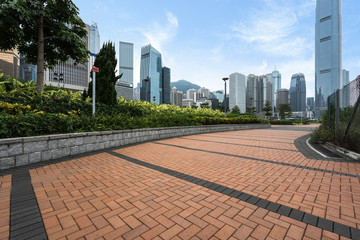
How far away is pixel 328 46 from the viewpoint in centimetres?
14112

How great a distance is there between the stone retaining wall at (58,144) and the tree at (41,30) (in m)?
4.83

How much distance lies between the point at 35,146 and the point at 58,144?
0.55 m

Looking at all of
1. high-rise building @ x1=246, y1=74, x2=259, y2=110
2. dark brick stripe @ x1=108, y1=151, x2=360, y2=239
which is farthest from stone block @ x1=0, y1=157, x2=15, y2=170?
high-rise building @ x1=246, y1=74, x2=259, y2=110

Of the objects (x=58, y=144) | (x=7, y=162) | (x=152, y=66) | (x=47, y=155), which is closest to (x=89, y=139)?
(x=58, y=144)

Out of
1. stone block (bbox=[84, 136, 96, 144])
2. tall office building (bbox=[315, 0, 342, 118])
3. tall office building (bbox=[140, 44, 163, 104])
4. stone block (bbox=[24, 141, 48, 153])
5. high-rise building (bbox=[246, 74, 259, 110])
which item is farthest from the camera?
tall office building (bbox=[140, 44, 163, 104])

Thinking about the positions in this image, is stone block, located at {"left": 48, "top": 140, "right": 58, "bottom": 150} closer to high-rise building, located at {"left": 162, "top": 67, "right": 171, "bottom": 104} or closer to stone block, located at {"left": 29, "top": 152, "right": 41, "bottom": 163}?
stone block, located at {"left": 29, "top": 152, "right": 41, "bottom": 163}

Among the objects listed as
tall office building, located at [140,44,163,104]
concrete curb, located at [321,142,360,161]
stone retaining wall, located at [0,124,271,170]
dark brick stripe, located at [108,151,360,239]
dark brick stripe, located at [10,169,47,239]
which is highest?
tall office building, located at [140,44,163,104]

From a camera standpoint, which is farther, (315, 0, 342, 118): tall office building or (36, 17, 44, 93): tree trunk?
(315, 0, 342, 118): tall office building

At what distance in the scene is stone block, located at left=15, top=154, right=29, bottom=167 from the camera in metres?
4.04

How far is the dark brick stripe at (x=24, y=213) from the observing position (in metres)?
1.81

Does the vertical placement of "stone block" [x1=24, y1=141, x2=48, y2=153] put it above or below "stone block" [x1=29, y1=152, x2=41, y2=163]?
above

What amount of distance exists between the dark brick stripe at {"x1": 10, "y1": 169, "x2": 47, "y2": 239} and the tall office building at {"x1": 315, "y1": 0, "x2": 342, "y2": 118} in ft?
537

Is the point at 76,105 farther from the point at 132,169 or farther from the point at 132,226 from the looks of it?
the point at 132,226

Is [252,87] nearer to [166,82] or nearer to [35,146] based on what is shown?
[166,82]
